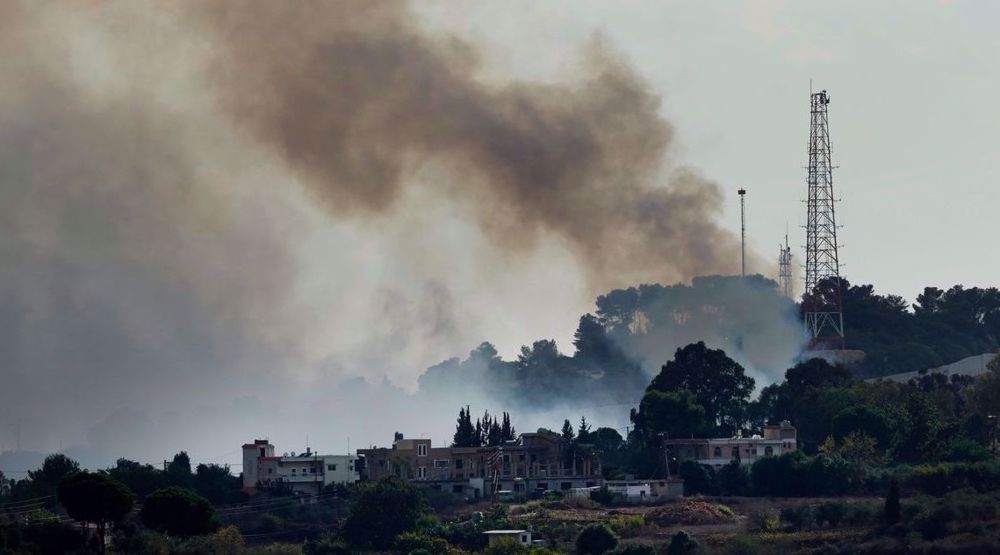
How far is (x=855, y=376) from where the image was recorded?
155125 mm

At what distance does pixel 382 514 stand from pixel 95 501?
1710cm

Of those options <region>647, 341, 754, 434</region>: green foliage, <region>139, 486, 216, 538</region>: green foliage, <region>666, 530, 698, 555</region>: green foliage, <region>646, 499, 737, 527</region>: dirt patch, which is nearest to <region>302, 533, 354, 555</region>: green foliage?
<region>139, 486, 216, 538</region>: green foliage

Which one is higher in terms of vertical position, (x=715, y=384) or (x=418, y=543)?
(x=715, y=384)

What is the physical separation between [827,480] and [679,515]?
36.3 feet

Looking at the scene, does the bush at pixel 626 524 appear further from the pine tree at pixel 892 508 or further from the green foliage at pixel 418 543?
the pine tree at pixel 892 508

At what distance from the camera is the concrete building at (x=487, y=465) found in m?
127

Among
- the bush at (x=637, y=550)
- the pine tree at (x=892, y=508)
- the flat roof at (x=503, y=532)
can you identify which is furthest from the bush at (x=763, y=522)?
the flat roof at (x=503, y=532)

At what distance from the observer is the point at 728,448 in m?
129

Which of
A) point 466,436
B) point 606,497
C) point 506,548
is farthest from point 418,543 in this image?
point 466,436

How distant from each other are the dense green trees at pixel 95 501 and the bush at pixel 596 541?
22.9 m

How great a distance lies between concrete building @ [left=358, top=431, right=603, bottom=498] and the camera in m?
127

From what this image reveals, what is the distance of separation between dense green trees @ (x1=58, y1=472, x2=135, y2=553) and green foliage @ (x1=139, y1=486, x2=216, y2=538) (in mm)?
1340

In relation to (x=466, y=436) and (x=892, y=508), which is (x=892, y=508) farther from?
(x=466, y=436)

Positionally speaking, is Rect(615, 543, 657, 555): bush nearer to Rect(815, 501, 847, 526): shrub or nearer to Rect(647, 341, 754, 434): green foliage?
Rect(815, 501, 847, 526): shrub
